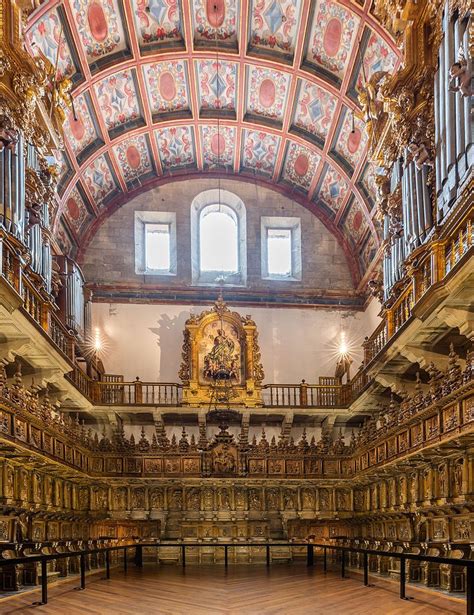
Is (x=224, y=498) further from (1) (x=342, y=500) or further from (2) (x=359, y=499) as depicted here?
(2) (x=359, y=499)

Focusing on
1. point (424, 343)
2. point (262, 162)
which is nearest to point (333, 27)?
point (262, 162)

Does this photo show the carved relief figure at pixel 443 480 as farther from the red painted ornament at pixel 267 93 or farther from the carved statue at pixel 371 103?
the red painted ornament at pixel 267 93

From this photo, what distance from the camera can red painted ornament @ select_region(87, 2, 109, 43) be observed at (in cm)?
2023

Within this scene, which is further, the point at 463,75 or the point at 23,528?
the point at 23,528

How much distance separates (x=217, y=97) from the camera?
25344 millimetres

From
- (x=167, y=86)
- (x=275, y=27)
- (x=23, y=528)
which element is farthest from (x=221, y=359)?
(x=23, y=528)

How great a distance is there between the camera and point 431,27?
16.2 meters

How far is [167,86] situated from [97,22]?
425cm

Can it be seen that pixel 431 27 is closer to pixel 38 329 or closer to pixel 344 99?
pixel 344 99

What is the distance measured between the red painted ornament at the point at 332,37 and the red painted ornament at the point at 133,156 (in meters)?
8.47

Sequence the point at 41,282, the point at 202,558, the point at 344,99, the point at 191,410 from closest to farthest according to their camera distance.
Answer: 1. the point at 41,282
2. the point at 202,558
3. the point at 344,99
4. the point at 191,410

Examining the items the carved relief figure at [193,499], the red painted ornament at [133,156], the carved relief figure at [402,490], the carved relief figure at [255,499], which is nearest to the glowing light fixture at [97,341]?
the red painted ornament at [133,156]

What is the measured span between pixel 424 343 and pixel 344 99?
9.59 m

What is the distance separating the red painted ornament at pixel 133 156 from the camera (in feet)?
87.9
